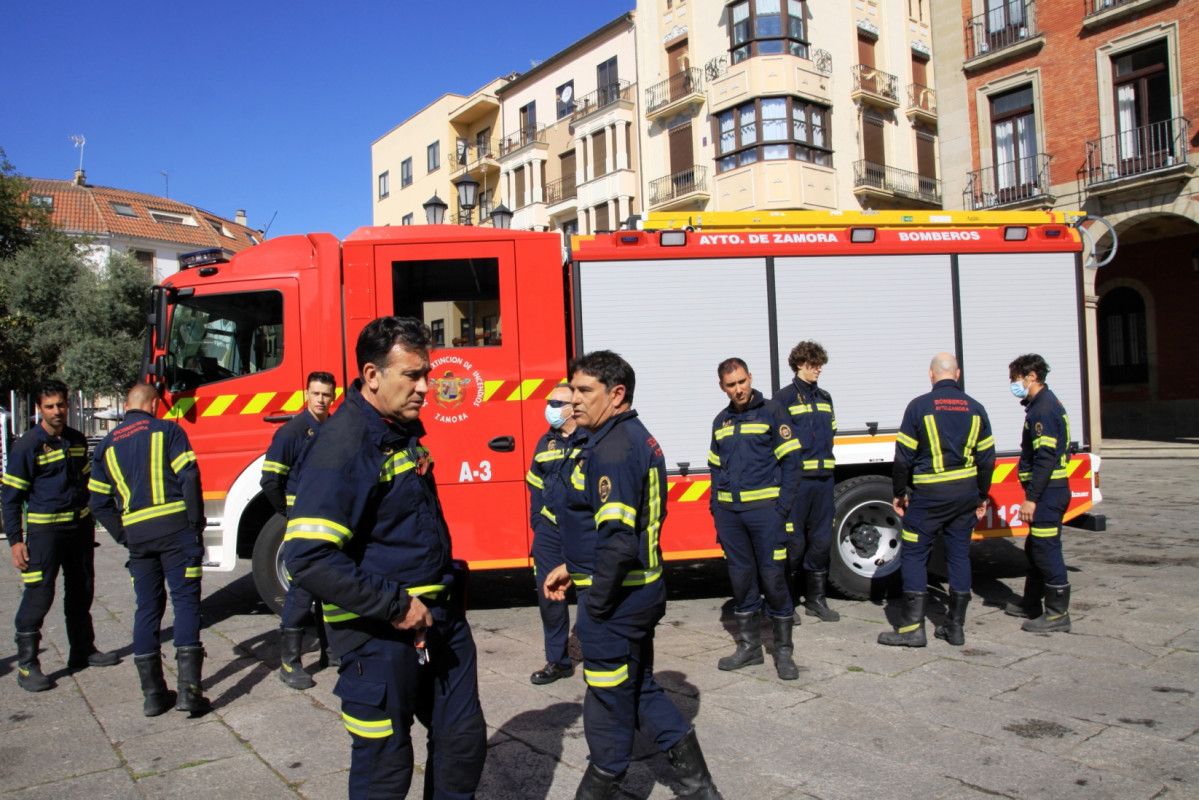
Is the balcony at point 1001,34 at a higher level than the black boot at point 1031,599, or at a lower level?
higher

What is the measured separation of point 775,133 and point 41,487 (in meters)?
23.1

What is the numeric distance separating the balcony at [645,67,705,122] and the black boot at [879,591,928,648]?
23.7 metres

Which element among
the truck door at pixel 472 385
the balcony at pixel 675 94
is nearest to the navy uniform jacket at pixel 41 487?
the truck door at pixel 472 385

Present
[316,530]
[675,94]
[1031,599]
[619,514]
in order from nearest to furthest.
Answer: [316,530] < [619,514] < [1031,599] < [675,94]

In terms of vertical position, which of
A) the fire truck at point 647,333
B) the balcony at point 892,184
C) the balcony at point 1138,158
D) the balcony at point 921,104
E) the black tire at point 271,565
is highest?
the balcony at point 921,104

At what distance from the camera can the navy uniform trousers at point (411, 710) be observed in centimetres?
252

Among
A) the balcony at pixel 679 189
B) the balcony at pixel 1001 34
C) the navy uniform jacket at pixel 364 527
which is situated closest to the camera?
the navy uniform jacket at pixel 364 527

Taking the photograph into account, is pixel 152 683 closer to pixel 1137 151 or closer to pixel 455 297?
pixel 455 297

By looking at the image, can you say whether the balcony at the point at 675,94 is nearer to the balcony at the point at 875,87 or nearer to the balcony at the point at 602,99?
the balcony at the point at 602,99

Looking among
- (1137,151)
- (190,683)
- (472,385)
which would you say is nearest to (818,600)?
(472,385)

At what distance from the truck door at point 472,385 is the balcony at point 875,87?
23.7 m

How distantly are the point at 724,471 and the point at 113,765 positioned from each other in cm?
349

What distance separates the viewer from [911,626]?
5.52m

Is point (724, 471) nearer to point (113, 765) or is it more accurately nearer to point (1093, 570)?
point (113, 765)
